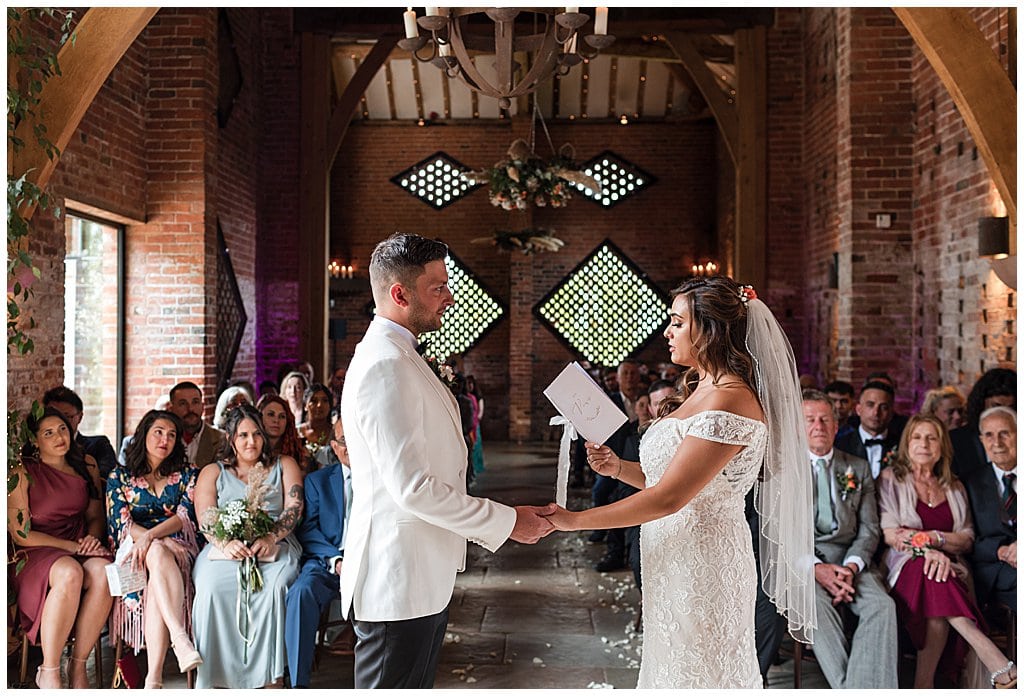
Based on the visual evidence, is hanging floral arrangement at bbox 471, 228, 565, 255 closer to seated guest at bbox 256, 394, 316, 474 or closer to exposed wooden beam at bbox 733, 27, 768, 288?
exposed wooden beam at bbox 733, 27, 768, 288

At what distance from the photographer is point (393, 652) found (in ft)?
8.40

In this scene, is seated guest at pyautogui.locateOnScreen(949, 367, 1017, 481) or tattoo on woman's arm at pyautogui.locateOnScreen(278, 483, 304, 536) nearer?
tattoo on woman's arm at pyautogui.locateOnScreen(278, 483, 304, 536)

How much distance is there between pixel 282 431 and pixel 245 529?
108cm

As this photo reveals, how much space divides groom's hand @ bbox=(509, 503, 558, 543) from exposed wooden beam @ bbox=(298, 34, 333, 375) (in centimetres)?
756

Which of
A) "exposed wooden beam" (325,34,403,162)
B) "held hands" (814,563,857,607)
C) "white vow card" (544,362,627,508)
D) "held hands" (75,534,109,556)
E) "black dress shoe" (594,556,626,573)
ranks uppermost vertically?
"exposed wooden beam" (325,34,403,162)

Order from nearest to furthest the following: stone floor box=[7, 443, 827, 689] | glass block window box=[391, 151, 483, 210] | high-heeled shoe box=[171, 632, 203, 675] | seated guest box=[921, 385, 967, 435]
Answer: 1. high-heeled shoe box=[171, 632, 203, 675]
2. stone floor box=[7, 443, 827, 689]
3. seated guest box=[921, 385, 967, 435]
4. glass block window box=[391, 151, 483, 210]

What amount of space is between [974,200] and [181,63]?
5.71 m

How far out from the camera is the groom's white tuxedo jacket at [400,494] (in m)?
2.47

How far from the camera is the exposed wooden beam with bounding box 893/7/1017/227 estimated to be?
419 cm

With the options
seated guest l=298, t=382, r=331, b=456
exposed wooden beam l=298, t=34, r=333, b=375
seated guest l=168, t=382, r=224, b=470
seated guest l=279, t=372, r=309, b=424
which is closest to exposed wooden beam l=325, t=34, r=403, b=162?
exposed wooden beam l=298, t=34, r=333, b=375

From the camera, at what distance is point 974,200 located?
20.2ft

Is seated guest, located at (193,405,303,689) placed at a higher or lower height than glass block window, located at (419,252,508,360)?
lower

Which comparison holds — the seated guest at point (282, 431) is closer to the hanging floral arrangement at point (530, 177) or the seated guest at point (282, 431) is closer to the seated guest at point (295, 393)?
the seated guest at point (295, 393)

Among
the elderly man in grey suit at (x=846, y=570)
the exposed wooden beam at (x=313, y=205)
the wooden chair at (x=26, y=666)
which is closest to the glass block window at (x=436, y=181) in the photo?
the exposed wooden beam at (x=313, y=205)
